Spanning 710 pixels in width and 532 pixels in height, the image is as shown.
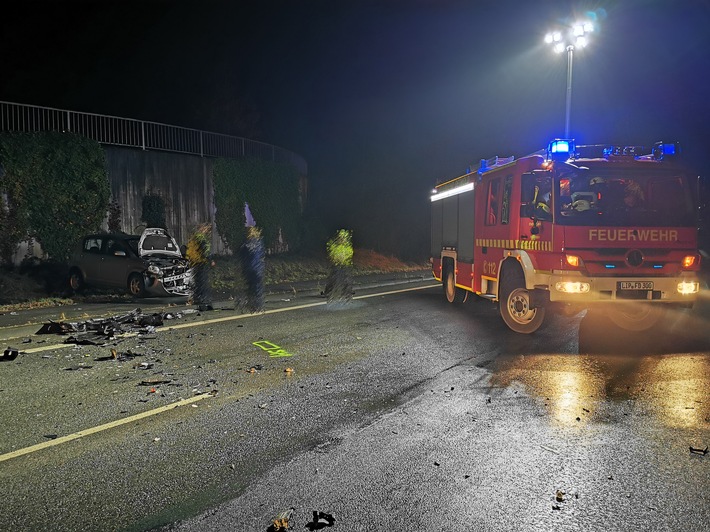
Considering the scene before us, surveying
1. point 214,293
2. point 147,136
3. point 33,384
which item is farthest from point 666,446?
point 147,136

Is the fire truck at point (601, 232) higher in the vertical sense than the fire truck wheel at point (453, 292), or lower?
higher

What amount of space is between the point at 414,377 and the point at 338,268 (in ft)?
61.8

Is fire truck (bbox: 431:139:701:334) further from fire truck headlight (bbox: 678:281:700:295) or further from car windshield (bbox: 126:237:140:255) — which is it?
car windshield (bbox: 126:237:140:255)

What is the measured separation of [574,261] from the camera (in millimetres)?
8672

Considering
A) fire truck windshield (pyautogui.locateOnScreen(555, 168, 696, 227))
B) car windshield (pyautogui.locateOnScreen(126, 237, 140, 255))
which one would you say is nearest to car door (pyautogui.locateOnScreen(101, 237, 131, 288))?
car windshield (pyautogui.locateOnScreen(126, 237, 140, 255))

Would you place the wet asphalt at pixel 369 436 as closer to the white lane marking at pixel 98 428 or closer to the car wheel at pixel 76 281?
the white lane marking at pixel 98 428

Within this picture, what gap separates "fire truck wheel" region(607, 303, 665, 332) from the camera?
9.91 meters

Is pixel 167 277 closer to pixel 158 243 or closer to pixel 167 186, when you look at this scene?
pixel 158 243

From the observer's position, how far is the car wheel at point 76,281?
51.1 ft

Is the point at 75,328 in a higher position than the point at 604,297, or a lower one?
lower

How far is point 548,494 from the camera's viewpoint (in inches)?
152

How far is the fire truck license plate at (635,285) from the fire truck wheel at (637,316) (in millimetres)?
1064

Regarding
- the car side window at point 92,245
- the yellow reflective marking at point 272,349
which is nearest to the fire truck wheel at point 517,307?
the yellow reflective marking at point 272,349

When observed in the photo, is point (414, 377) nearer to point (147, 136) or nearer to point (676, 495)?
point (676, 495)
